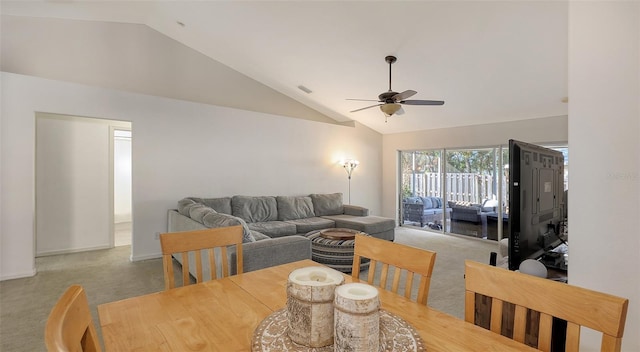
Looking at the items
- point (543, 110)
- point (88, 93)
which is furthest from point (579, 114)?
point (88, 93)

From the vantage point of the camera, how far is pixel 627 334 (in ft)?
3.84

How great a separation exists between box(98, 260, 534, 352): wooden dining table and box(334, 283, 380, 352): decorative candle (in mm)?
254

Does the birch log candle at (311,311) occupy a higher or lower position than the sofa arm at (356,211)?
higher

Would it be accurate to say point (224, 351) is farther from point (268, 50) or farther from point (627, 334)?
point (268, 50)

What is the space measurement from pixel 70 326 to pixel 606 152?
1.89 m

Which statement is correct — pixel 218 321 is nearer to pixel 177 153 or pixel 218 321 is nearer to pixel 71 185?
pixel 177 153

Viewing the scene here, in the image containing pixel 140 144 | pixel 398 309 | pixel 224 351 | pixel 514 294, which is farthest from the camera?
pixel 140 144

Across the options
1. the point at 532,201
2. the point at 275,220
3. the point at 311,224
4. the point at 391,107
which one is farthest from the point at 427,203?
the point at 532,201

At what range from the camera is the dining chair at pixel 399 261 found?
118 centimetres

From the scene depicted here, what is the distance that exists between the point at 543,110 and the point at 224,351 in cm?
541

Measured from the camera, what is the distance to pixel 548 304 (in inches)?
34.4

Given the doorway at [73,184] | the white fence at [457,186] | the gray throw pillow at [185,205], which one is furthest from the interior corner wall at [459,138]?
the doorway at [73,184]

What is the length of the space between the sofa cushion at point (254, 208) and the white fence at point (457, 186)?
3347mm

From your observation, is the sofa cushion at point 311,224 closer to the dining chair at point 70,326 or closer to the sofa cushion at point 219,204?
the sofa cushion at point 219,204
